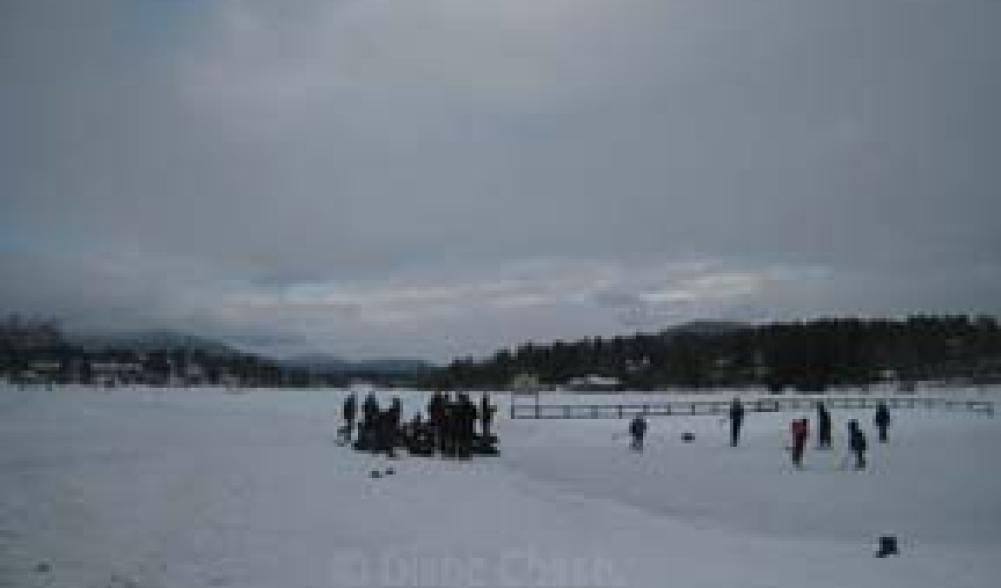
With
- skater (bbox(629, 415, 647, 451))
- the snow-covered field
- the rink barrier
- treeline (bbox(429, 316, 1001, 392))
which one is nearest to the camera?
the snow-covered field

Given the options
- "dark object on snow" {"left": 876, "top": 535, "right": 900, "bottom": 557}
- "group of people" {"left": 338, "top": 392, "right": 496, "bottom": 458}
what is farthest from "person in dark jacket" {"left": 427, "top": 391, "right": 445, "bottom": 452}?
"dark object on snow" {"left": 876, "top": 535, "right": 900, "bottom": 557}

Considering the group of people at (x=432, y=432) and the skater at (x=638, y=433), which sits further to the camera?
the skater at (x=638, y=433)

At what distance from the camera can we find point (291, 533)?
15203 mm

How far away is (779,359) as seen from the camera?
314 feet

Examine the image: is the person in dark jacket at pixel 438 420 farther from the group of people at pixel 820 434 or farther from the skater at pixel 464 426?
the group of people at pixel 820 434

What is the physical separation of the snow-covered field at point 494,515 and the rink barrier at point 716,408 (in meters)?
13.0

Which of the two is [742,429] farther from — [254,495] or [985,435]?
[254,495]

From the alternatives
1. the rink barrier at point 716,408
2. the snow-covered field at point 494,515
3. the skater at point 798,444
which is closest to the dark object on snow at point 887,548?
the snow-covered field at point 494,515

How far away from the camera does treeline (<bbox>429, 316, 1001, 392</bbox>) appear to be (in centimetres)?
9806

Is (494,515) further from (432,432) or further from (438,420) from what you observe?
(432,432)

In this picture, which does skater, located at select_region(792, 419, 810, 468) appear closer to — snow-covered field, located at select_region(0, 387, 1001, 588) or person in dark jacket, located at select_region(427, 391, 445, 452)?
snow-covered field, located at select_region(0, 387, 1001, 588)

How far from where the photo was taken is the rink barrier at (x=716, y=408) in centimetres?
4962

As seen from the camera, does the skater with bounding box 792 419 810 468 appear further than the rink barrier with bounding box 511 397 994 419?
No

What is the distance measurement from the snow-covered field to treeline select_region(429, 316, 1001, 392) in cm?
6252
